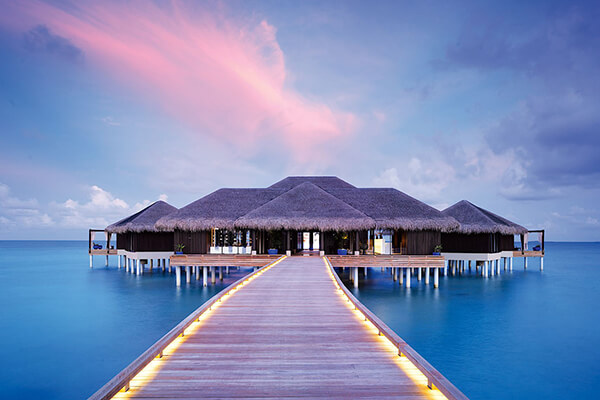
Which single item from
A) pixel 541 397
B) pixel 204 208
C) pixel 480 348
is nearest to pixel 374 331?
pixel 541 397

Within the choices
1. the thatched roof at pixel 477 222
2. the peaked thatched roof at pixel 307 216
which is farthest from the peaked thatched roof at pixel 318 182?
the thatched roof at pixel 477 222

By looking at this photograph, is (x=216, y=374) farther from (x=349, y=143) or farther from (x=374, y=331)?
(x=349, y=143)

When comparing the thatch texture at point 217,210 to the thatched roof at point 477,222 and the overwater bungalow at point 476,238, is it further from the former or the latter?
the thatched roof at point 477,222

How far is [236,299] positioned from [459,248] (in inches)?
760

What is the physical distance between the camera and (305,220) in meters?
17.0

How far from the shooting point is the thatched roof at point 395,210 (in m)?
17.8

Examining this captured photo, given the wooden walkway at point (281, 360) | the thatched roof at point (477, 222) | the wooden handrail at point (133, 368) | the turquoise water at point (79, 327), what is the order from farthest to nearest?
the thatched roof at point (477, 222)
the turquoise water at point (79, 327)
the wooden walkway at point (281, 360)
the wooden handrail at point (133, 368)

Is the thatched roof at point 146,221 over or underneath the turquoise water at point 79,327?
over

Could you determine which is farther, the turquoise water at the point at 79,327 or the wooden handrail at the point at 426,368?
the turquoise water at the point at 79,327

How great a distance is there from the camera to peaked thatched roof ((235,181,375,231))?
663 inches

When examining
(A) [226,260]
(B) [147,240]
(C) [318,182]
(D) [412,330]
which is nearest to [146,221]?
(B) [147,240]

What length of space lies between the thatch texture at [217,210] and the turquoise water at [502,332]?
711 centimetres

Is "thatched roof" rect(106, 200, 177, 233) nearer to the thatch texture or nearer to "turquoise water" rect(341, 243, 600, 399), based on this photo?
the thatch texture

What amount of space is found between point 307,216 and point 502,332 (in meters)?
9.03
